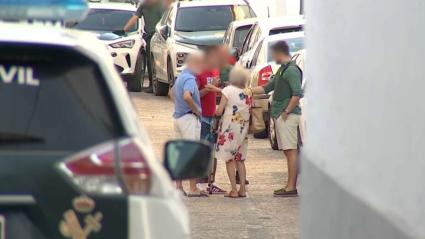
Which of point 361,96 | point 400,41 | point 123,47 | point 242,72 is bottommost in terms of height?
point 123,47

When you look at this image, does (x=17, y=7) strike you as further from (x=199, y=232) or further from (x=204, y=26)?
(x=204, y=26)

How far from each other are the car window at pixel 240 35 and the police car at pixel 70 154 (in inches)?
710

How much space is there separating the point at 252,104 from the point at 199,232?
2861 millimetres

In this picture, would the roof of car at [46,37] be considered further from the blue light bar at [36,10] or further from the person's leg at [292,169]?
the person's leg at [292,169]

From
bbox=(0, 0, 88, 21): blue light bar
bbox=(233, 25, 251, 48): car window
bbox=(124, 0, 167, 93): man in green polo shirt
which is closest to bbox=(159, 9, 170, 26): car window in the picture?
bbox=(124, 0, 167, 93): man in green polo shirt

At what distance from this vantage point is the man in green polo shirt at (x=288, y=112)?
13.0m

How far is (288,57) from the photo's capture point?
13.3m

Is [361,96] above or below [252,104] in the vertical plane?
above

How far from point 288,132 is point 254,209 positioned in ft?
3.82

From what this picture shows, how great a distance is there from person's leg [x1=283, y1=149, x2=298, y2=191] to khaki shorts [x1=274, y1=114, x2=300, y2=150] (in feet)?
0.40

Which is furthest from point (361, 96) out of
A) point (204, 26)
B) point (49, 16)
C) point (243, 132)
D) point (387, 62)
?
point (204, 26)

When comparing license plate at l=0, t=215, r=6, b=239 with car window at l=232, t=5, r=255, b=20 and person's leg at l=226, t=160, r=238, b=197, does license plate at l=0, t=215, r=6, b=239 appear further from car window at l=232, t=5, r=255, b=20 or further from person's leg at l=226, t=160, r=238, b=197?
car window at l=232, t=5, r=255, b=20

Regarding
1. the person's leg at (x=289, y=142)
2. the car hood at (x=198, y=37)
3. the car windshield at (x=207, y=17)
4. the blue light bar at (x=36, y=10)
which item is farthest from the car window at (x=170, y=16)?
the blue light bar at (x=36, y=10)

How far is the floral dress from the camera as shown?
1280cm
